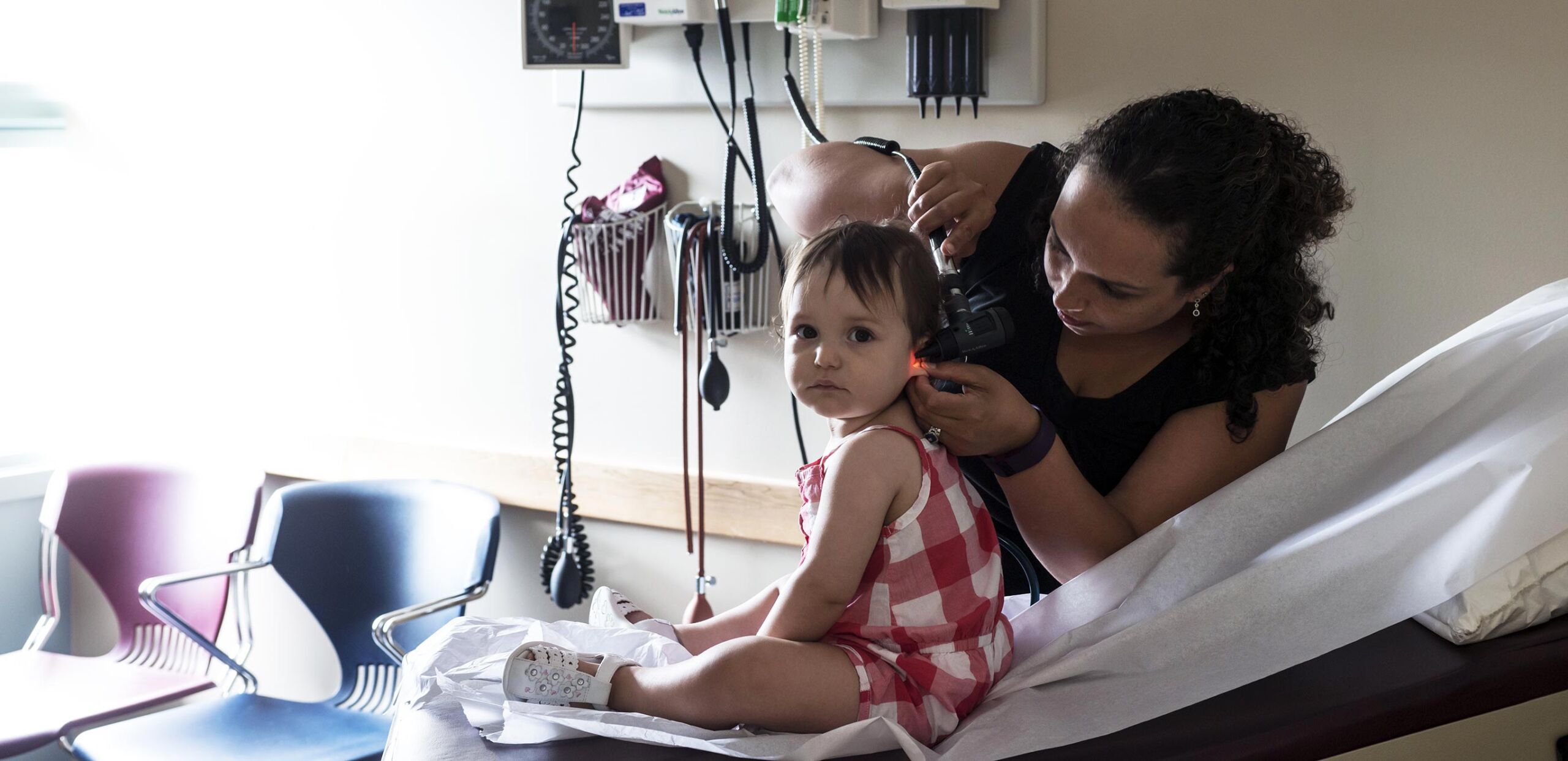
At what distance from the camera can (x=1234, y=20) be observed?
67.0 inches

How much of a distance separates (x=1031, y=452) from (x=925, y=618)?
0.21 m

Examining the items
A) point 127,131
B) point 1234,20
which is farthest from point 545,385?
point 1234,20

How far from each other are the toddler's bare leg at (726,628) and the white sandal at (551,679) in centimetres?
20

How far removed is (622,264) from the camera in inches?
89.3

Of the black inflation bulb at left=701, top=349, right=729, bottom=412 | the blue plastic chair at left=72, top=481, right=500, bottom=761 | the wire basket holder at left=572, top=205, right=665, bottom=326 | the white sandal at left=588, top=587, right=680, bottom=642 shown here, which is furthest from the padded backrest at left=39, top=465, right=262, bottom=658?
the white sandal at left=588, top=587, right=680, bottom=642

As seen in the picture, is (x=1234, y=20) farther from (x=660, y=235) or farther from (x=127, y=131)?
(x=127, y=131)

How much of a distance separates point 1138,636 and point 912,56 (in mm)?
1056

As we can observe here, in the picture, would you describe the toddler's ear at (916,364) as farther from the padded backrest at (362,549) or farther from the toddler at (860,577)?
the padded backrest at (362,549)

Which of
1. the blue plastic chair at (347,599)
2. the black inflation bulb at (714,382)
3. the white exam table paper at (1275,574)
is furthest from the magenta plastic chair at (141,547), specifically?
the white exam table paper at (1275,574)

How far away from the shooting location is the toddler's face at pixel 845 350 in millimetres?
1237

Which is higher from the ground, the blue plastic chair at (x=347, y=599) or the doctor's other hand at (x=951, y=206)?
the doctor's other hand at (x=951, y=206)

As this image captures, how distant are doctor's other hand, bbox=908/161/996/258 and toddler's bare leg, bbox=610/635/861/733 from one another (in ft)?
1.66

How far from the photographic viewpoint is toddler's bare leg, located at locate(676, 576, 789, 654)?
139cm

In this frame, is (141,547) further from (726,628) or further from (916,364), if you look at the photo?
(916,364)
